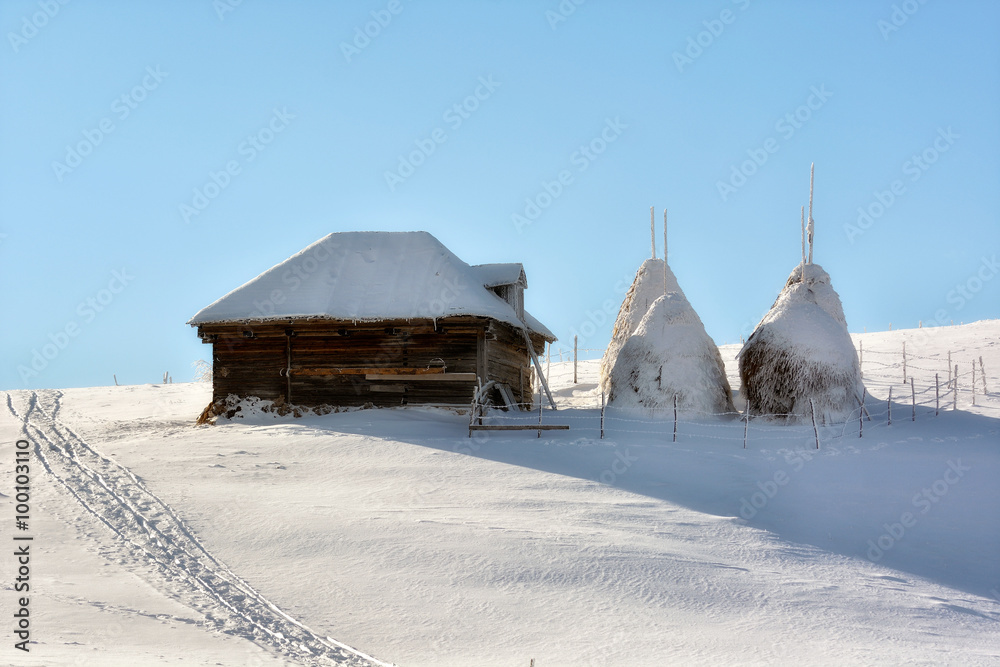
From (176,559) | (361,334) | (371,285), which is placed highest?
(371,285)

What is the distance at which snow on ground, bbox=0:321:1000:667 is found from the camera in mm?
8070

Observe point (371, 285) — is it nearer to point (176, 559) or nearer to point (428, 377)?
point (428, 377)

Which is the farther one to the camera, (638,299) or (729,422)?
(638,299)

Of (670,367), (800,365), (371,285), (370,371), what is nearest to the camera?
(800,365)

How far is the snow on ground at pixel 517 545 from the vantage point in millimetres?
8070

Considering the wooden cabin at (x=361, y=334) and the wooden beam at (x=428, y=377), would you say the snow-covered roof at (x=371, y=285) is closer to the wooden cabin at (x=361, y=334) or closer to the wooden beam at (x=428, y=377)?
the wooden cabin at (x=361, y=334)

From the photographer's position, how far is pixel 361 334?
68.8ft

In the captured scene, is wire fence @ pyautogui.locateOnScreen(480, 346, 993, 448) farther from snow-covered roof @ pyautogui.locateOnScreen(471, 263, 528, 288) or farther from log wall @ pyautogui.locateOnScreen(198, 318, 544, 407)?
snow-covered roof @ pyautogui.locateOnScreen(471, 263, 528, 288)

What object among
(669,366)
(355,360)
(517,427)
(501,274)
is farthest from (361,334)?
(669,366)

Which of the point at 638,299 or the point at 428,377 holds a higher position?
the point at 638,299

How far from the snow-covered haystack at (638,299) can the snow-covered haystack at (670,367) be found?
3.83 ft

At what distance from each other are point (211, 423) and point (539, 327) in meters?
9.81

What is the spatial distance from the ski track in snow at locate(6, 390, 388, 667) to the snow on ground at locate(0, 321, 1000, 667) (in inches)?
1.6

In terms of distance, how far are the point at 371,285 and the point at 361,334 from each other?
4.79 ft
